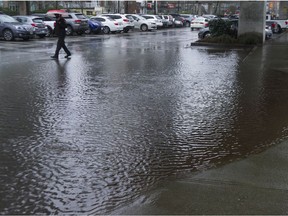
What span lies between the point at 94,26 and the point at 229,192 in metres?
31.3

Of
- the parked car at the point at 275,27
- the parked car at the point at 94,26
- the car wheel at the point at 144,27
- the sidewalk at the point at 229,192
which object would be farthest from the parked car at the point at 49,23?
the sidewalk at the point at 229,192

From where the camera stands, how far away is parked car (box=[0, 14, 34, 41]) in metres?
24.1

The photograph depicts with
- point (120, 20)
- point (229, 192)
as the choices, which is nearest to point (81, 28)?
point (120, 20)

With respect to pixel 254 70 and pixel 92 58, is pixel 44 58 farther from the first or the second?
pixel 254 70

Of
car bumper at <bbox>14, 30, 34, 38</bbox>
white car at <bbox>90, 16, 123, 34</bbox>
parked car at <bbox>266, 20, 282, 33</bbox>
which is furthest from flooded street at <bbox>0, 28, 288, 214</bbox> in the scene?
parked car at <bbox>266, 20, 282, 33</bbox>

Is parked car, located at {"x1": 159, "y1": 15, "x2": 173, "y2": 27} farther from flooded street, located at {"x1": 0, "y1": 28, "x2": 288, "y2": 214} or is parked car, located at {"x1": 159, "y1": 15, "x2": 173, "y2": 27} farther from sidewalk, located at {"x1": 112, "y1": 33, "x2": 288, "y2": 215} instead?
sidewalk, located at {"x1": 112, "y1": 33, "x2": 288, "y2": 215}

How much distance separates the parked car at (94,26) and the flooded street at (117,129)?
2262cm

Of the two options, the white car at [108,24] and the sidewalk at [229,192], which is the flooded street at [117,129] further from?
the white car at [108,24]

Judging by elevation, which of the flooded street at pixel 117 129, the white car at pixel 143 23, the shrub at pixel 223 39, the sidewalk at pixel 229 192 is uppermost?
the white car at pixel 143 23

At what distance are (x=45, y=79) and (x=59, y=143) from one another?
537 centimetres

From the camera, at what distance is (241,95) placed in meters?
8.85

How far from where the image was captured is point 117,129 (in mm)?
6211

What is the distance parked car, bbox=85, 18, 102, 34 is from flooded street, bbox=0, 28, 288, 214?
74.2ft

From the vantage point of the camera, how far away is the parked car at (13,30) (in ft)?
79.2
